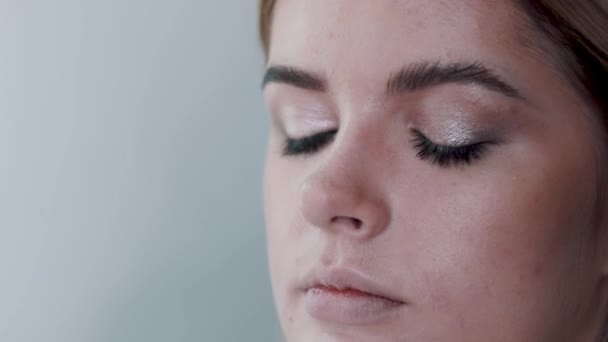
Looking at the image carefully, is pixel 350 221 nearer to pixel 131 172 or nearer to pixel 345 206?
pixel 345 206

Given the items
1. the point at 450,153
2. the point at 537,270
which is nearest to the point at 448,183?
the point at 450,153

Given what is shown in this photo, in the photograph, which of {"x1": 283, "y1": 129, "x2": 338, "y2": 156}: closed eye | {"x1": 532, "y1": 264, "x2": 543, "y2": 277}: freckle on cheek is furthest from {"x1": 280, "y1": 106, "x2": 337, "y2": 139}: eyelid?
{"x1": 532, "y1": 264, "x2": 543, "y2": 277}: freckle on cheek

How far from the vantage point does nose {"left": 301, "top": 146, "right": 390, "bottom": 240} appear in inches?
34.2

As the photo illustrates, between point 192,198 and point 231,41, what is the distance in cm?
29

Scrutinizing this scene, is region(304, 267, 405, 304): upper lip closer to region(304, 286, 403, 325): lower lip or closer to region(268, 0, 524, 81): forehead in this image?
region(304, 286, 403, 325): lower lip

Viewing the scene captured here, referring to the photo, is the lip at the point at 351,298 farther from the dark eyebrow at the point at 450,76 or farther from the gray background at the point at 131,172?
the gray background at the point at 131,172

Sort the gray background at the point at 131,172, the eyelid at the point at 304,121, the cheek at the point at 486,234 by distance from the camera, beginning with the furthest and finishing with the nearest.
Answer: the gray background at the point at 131,172, the eyelid at the point at 304,121, the cheek at the point at 486,234

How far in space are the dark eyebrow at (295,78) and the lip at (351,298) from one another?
222 millimetres

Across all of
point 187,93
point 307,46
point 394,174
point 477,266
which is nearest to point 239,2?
point 187,93

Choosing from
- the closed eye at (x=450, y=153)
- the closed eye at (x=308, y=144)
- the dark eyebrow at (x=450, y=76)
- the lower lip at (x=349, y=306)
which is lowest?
the lower lip at (x=349, y=306)

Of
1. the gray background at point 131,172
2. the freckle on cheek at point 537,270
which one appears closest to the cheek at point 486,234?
the freckle on cheek at point 537,270

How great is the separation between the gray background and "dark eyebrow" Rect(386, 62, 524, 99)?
0.59 meters

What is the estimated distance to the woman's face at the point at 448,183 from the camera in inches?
34.0

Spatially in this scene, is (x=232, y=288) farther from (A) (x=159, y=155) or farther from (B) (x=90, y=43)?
(B) (x=90, y=43)
